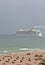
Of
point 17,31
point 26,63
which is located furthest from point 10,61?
point 17,31

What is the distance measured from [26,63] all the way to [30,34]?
125 metres

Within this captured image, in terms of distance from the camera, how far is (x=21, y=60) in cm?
1989

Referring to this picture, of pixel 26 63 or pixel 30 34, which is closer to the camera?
pixel 26 63

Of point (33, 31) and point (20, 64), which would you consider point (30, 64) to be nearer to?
point (20, 64)

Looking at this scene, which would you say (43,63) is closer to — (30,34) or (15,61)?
(15,61)

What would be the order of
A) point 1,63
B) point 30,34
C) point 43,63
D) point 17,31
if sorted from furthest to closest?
1. point 17,31
2. point 30,34
3. point 1,63
4. point 43,63

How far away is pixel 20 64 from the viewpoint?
18203 millimetres

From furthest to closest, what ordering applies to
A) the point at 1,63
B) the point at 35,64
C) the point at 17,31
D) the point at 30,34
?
1. the point at 17,31
2. the point at 30,34
3. the point at 1,63
4. the point at 35,64

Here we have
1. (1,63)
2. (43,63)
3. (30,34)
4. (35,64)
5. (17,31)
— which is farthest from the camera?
(17,31)

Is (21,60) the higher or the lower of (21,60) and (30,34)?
the lower

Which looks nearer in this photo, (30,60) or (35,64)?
(35,64)

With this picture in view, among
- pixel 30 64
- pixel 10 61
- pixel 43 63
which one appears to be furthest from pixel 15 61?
pixel 43 63

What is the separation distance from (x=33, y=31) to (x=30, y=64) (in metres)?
129

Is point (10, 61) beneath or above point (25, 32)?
beneath
